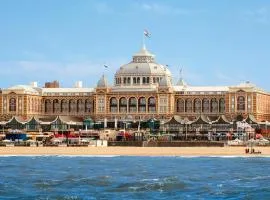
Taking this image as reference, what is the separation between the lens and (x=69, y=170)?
110m

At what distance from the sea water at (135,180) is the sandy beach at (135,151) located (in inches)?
1129

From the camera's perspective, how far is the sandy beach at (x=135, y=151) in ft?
511

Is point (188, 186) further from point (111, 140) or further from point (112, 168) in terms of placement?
point (111, 140)

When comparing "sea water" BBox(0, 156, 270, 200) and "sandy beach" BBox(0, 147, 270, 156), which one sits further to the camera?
"sandy beach" BBox(0, 147, 270, 156)

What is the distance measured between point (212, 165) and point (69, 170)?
67.7 feet

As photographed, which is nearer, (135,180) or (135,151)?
(135,180)

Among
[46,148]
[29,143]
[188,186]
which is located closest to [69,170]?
[188,186]

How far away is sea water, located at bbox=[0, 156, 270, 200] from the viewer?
79.4 m

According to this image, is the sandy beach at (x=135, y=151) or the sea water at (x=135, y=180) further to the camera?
the sandy beach at (x=135, y=151)

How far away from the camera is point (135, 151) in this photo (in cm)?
16225

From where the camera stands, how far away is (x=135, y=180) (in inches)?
3661

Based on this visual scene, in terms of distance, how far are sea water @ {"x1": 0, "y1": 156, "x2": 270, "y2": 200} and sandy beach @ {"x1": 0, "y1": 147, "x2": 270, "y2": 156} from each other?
2869 centimetres

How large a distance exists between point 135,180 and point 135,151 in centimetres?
6926

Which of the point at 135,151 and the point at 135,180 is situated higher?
the point at 135,151
